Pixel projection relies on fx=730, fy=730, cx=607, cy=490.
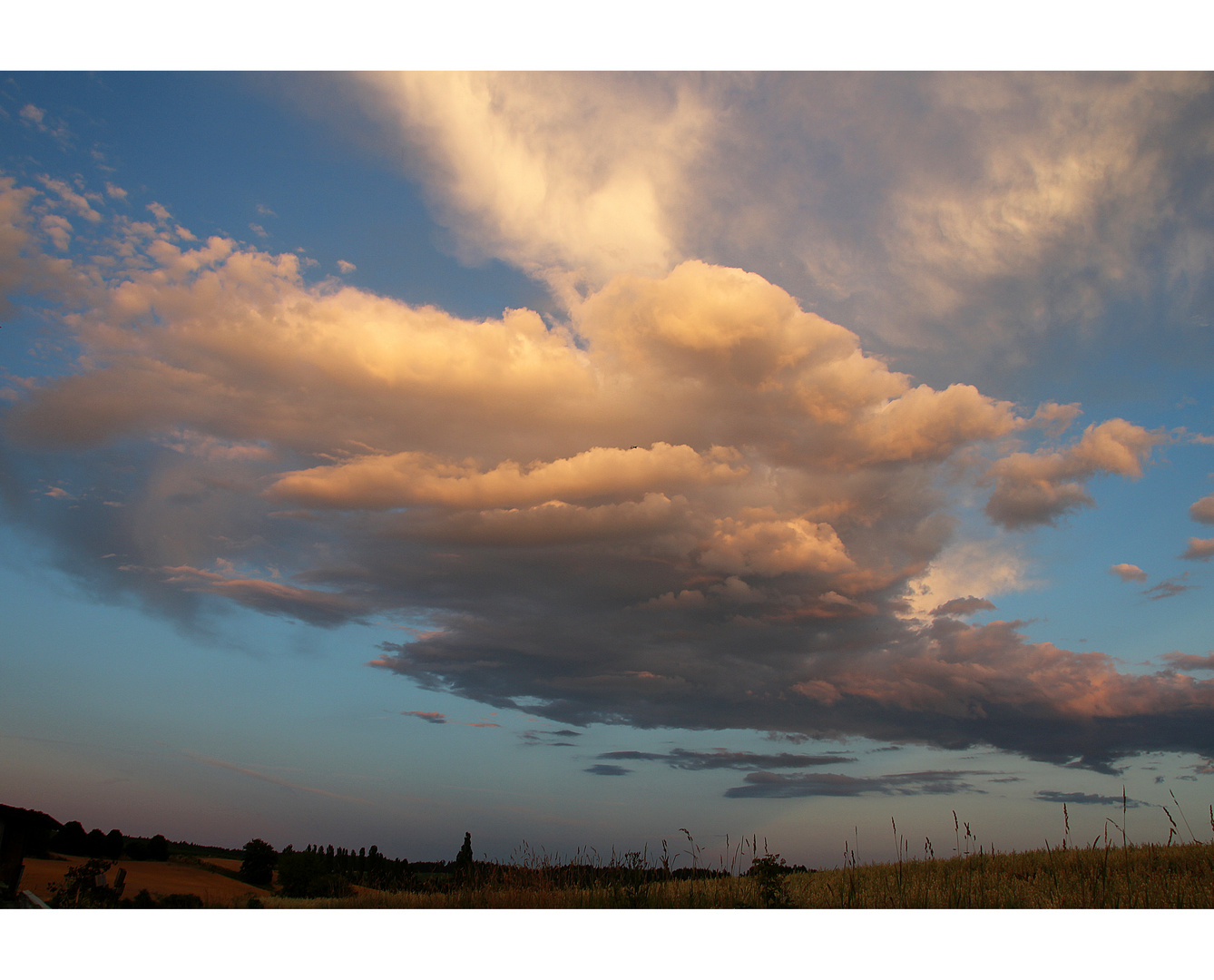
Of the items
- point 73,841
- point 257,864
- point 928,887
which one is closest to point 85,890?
point 73,841

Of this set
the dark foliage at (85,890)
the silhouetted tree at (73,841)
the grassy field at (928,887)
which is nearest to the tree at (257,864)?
the silhouetted tree at (73,841)

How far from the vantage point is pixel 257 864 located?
208 feet

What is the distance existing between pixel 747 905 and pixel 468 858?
10.7 metres

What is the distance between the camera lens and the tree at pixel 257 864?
62850 millimetres

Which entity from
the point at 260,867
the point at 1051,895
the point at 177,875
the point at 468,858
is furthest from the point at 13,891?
the point at 260,867

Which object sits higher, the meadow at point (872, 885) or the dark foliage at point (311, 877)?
the meadow at point (872, 885)

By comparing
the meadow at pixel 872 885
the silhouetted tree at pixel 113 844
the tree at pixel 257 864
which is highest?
the meadow at pixel 872 885

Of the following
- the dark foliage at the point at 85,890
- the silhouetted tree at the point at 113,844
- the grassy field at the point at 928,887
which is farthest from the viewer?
the silhouetted tree at the point at 113,844

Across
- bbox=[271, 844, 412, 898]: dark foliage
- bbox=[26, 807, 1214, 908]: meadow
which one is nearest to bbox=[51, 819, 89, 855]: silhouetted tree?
bbox=[271, 844, 412, 898]: dark foliage

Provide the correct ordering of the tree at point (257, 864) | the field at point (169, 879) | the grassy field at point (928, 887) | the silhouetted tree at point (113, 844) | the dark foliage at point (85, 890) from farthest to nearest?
the tree at point (257, 864) → the silhouetted tree at point (113, 844) → the field at point (169, 879) → the dark foliage at point (85, 890) → the grassy field at point (928, 887)

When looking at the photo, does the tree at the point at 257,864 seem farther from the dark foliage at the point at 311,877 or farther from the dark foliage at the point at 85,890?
the dark foliage at the point at 85,890

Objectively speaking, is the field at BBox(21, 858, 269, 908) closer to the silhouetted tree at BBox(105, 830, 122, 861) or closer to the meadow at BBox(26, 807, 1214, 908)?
the silhouetted tree at BBox(105, 830, 122, 861)

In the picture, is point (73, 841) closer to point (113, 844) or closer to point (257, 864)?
point (113, 844)

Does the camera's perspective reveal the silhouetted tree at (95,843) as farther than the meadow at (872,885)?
Yes
